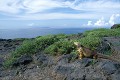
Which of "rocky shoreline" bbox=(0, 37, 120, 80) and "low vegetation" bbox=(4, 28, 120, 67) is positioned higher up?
"low vegetation" bbox=(4, 28, 120, 67)

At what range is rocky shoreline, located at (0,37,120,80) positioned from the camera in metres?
16.0

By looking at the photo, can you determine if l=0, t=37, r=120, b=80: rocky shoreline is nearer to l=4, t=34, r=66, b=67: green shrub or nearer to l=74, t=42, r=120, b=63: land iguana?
l=74, t=42, r=120, b=63: land iguana

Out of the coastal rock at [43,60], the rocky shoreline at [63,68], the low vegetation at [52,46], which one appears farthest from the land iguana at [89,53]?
the coastal rock at [43,60]

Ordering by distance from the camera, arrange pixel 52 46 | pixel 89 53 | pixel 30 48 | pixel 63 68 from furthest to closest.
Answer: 1. pixel 30 48
2. pixel 52 46
3. pixel 89 53
4. pixel 63 68

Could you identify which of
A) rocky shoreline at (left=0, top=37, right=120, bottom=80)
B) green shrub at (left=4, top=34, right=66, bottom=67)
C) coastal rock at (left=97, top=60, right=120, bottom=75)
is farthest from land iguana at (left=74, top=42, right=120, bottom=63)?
green shrub at (left=4, top=34, right=66, bottom=67)

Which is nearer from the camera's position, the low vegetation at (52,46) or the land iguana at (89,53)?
the land iguana at (89,53)

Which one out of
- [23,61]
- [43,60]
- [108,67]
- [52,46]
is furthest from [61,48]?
[108,67]

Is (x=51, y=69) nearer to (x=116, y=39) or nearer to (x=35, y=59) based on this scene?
(x=35, y=59)

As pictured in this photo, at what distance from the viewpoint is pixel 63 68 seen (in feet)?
56.7

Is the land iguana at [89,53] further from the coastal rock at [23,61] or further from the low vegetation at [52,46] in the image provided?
the coastal rock at [23,61]

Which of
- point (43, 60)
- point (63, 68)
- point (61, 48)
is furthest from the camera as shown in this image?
point (61, 48)

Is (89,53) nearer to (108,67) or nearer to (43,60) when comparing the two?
(108,67)

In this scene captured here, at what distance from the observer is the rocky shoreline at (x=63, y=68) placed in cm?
1600

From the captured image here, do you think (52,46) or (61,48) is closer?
(61,48)
